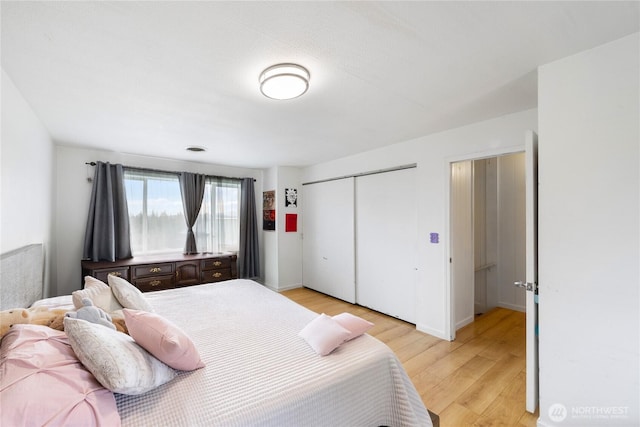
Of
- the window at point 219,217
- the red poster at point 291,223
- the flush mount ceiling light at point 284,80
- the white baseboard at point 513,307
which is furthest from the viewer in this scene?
the red poster at point 291,223

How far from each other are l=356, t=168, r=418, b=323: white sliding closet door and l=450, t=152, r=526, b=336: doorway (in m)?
0.65

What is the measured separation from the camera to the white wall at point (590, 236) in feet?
4.58

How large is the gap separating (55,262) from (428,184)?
4.84 m

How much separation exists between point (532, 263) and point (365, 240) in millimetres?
2354

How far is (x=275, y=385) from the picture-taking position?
1.22m

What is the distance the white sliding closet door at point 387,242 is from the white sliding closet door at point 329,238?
167 mm

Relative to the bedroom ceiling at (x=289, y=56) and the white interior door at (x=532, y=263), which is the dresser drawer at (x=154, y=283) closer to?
the bedroom ceiling at (x=289, y=56)

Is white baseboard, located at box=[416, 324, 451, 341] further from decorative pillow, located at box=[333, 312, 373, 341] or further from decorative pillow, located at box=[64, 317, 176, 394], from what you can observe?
decorative pillow, located at box=[64, 317, 176, 394]

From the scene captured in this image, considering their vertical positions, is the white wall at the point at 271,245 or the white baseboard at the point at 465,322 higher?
the white wall at the point at 271,245

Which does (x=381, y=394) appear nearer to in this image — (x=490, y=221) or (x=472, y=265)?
(x=472, y=265)

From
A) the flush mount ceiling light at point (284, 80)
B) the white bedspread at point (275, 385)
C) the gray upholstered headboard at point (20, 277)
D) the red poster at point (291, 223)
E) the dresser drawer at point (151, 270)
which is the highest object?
the flush mount ceiling light at point (284, 80)

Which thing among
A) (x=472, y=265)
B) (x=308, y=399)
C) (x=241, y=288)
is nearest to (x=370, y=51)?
(x=308, y=399)

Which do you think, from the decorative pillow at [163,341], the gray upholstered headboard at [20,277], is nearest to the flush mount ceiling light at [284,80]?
the decorative pillow at [163,341]

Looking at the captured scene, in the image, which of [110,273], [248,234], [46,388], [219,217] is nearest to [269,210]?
[248,234]
